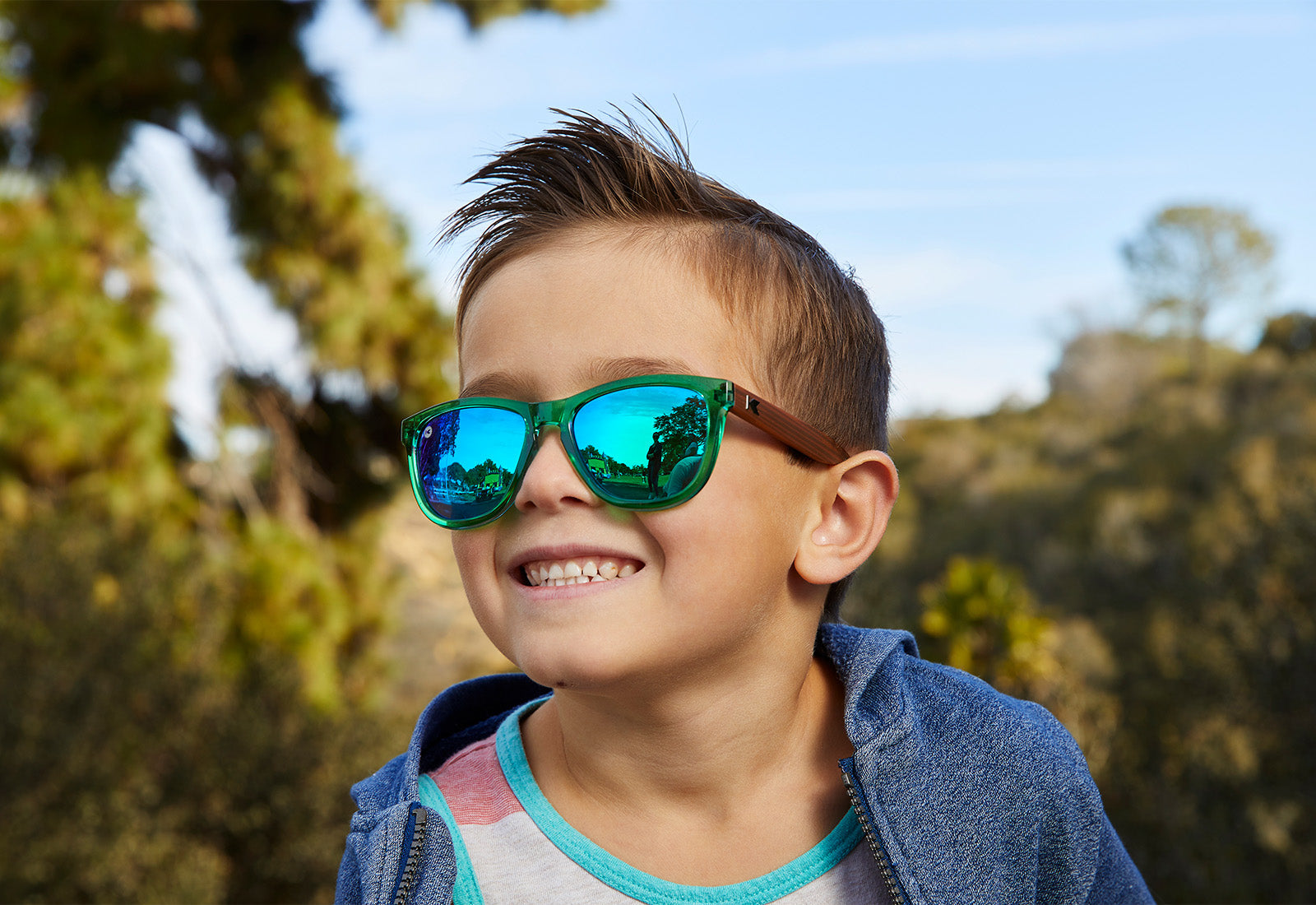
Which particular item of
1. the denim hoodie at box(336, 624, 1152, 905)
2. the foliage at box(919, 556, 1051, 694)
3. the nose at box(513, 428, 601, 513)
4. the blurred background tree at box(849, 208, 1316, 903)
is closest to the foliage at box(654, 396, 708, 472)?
the nose at box(513, 428, 601, 513)

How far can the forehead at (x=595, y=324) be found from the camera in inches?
48.9

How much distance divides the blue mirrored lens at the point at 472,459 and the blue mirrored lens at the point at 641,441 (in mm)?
97

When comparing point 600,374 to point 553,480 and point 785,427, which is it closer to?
point 553,480

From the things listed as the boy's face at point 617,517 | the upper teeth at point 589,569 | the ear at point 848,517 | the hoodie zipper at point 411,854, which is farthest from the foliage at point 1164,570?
the hoodie zipper at point 411,854

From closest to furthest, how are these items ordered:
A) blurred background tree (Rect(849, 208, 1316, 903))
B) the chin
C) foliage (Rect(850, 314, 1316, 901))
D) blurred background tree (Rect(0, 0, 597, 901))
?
the chin → blurred background tree (Rect(849, 208, 1316, 903)) → blurred background tree (Rect(0, 0, 597, 901)) → foliage (Rect(850, 314, 1316, 901))

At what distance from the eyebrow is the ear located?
301mm

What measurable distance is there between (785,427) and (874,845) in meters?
0.52

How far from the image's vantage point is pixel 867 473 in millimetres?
1451

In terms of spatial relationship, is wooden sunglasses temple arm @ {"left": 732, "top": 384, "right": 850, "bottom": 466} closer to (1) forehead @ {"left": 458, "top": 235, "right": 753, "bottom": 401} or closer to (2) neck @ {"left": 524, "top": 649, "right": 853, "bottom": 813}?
(1) forehead @ {"left": 458, "top": 235, "right": 753, "bottom": 401}

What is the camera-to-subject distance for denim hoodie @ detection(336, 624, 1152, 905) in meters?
1.27

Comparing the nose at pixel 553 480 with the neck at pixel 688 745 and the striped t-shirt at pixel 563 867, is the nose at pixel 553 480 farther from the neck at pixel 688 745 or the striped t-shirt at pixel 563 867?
the striped t-shirt at pixel 563 867

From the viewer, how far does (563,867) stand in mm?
1333

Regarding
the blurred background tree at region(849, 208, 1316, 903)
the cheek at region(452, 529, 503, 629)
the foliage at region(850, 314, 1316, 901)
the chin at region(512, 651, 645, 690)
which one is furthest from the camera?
the foliage at region(850, 314, 1316, 901)

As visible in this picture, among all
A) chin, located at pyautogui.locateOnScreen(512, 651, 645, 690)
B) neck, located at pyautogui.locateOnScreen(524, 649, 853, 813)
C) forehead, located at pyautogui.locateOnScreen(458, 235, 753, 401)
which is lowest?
neck, located at pyautogui.locateOnScreen(524, 649, 853, 813)
